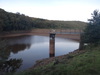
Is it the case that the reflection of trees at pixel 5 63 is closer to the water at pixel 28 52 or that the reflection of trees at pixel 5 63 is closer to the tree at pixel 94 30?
the water at pixel 28 52

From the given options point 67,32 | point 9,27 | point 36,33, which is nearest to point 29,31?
point 36,33

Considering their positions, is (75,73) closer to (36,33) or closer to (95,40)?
(95,40)

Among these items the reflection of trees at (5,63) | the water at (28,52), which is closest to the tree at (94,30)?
the water at (28,52)

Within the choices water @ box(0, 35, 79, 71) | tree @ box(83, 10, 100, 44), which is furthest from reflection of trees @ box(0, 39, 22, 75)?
tree @ box(83, 10, 100, 44)

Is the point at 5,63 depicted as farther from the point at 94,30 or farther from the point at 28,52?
the point at 28,52

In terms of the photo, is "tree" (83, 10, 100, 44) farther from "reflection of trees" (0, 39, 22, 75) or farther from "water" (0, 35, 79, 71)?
"reflection of trees" (0, 39, 22, 75)

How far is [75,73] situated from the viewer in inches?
404

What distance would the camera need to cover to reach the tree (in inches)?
877

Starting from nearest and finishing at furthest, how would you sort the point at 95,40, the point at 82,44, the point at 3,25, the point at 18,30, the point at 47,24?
the point at 95,40, the point at 82,44, the point at 3,25, the point at 18,30, the point at 47,24

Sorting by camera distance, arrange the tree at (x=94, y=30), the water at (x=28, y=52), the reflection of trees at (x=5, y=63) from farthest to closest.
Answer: the tree at (x=94, y=30), the water at (x=28, y=52), the reflection of trees at (x=5, y=63)

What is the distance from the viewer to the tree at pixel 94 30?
2227cm

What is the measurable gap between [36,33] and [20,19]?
9089 millimetres

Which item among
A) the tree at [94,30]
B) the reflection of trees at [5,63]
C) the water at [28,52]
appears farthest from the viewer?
the tree at [94,30]

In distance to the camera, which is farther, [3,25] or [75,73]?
[3,25]
